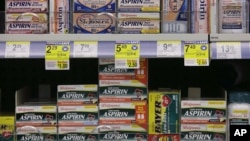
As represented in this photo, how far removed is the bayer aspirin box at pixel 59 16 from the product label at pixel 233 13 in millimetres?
619

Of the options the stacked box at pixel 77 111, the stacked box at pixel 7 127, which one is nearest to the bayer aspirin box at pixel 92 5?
the stacked box at pixel 77 111

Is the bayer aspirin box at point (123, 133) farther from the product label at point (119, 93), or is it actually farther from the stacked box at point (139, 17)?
the stacked box at point (139, 17)

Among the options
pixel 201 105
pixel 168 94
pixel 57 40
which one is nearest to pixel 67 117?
pixel 57 40

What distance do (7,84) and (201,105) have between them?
3.26ft

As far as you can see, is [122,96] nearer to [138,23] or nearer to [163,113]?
[163,113]

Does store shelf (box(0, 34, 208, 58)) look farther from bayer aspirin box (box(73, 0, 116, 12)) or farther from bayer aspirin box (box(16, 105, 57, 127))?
bayer aspirin box (box(16, 105, 57, 127))

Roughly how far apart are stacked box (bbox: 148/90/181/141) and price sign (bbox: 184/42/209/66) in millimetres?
163

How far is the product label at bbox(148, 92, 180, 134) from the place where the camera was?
1745 mm

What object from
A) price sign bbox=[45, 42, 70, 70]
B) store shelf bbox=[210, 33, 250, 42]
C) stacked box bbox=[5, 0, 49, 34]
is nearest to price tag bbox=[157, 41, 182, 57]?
store shelf bbox=[210, 33, 250, 42]

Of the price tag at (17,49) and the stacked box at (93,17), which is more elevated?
the stacked box at (93,17)

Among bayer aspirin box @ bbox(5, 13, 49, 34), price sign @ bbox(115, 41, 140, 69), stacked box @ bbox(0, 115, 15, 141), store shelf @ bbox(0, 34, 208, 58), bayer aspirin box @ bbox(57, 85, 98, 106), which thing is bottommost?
stacked box @ bbox(0, 115, 15, 141)

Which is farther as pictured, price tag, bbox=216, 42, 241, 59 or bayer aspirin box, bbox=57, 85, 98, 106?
bayer aspirin box, bbox=57, 85, 98, 106

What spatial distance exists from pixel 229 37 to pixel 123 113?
517 millimetres

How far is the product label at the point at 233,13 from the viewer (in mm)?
1698
